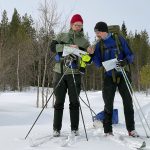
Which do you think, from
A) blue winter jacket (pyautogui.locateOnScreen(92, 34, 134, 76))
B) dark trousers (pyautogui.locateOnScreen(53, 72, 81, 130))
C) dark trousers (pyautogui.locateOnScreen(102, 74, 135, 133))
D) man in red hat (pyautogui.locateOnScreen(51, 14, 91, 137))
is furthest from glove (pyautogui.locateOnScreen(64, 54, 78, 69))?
dark trousers (pyautogui.locateOnScreen(102, 74, 135, 133))

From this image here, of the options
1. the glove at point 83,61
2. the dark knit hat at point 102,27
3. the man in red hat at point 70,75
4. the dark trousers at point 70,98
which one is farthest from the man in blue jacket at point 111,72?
the dark trousers at point 70,98

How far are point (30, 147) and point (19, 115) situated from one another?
793cm

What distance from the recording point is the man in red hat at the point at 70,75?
570 centimetres

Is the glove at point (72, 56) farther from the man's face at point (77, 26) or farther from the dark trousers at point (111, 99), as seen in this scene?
the dark trousers at point (111, 99)

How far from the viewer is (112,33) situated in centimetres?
576

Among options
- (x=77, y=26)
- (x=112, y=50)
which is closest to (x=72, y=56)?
(x=77, y=26)

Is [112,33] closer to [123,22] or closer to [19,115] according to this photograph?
[19,115]

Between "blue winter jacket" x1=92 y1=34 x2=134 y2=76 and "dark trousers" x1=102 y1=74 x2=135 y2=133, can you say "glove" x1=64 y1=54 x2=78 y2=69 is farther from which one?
"dark trousers" x1=102 y1=74 x2=135 y2=133

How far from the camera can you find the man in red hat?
18.7ft

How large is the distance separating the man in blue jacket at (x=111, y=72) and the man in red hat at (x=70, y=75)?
0.26 m

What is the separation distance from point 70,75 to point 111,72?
25.1 inches

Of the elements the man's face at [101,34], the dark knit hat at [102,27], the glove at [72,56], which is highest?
the dark knit hat at [102,27]

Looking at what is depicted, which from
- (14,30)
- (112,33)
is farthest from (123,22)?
(112,33)

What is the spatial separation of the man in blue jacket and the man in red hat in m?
0.26
